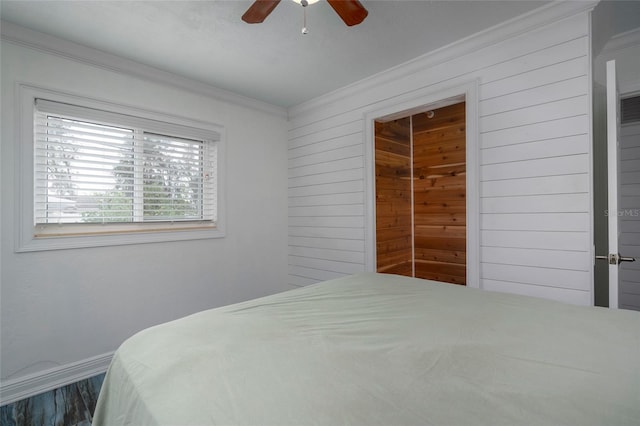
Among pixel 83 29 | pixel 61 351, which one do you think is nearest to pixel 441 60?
pixel 83 29

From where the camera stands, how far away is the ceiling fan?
162 centimetres

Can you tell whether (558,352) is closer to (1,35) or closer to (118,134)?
(118,134)

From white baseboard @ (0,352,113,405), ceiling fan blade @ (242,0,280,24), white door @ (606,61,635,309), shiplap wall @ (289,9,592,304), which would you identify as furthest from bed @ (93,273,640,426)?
white baseboard @ (0,352,113,405)

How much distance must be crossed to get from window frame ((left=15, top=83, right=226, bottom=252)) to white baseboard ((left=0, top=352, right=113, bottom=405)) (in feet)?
2.97

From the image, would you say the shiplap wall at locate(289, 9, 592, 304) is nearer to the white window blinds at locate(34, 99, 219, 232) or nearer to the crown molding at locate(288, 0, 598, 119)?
the crown molding at locate(288, 0, 598, 119)

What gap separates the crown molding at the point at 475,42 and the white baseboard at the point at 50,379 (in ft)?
10.8

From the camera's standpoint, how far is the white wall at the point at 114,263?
2.08 m

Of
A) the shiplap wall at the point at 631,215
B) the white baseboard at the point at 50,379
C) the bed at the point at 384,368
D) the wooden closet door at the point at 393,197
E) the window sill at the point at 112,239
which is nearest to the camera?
the bed at the point at 384,368

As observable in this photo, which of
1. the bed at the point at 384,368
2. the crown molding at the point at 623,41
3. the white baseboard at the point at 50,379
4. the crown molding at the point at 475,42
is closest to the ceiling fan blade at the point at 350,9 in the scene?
the crown molding at the point at 475,42

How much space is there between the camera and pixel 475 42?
2.31 m

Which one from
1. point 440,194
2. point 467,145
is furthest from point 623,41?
point 440,194

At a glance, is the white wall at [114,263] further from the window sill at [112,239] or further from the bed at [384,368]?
the bed at [384,368]

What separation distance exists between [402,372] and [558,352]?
53 cm

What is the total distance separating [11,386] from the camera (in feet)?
6.69
